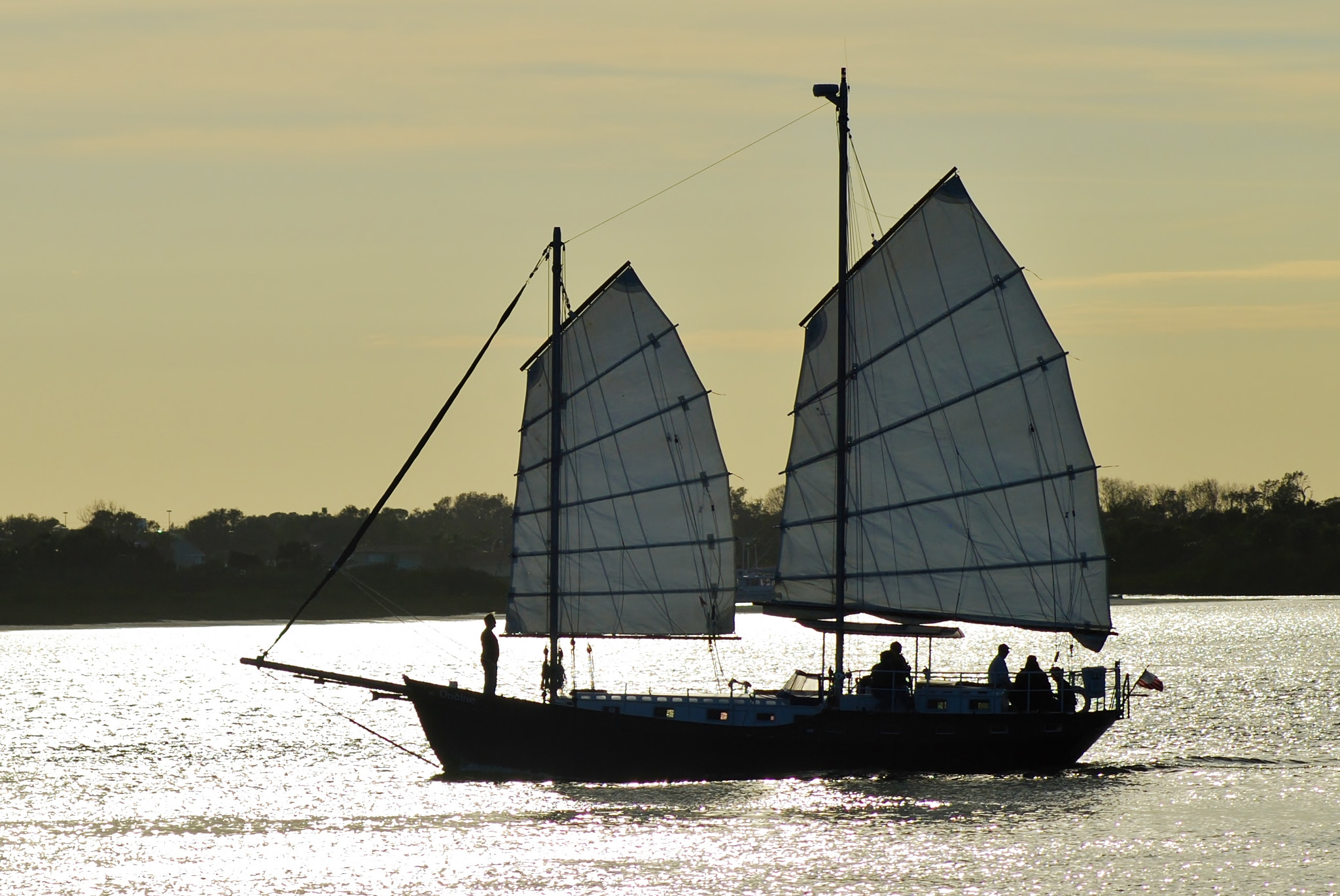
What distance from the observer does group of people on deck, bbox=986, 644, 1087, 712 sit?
40594mm

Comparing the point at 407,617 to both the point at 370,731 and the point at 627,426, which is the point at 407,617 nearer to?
the point at 370,731

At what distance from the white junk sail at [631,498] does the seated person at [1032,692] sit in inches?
252

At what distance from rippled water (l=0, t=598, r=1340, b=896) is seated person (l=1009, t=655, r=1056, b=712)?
1564 millimetres

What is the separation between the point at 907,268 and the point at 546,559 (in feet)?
33.4

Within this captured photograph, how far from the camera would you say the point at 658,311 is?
4047 cm

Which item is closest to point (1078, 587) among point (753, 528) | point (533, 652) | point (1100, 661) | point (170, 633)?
point (1100, 661)

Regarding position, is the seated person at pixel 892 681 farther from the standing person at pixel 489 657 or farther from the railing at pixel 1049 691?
the standing person at pixel 489 657

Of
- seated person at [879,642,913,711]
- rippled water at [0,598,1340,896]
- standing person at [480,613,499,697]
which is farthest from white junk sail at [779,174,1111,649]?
standing person at [480,613,499,697]

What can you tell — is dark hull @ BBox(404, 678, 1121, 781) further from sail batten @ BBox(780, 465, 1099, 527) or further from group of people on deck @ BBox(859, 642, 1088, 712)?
sail batten @ BBox(780, 465, 1099, 527)

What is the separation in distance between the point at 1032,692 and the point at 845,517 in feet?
18.5

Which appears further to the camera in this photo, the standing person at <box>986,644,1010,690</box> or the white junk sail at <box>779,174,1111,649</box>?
the white junk sail at <box>779,174,1111,649</box>

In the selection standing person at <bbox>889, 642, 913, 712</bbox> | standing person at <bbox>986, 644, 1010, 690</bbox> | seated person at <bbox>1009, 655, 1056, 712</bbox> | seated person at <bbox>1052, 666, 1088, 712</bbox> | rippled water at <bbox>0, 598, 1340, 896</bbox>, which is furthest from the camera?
seated person at <bbox>1052, 666, 1088, 712</bbox>

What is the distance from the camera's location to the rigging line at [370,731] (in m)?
47.4

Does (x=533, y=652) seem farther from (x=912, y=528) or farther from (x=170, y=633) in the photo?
(x=912, y=528)
